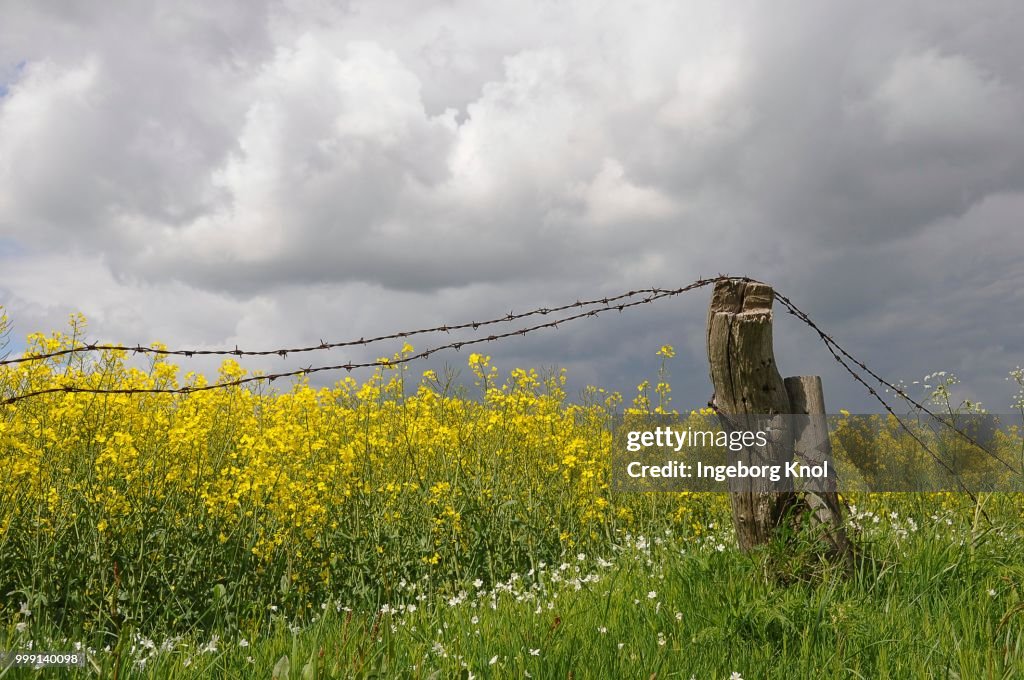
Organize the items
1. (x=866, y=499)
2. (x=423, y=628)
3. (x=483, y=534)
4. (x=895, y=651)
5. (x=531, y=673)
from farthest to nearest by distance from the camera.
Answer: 1. (x=866, y=499)
2. (x=483, y=534)
3. (x=423, y=628)
4. (x=895, y=651)
5. (x=531, y=673)

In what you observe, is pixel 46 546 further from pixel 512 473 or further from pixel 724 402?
pixel 724 402

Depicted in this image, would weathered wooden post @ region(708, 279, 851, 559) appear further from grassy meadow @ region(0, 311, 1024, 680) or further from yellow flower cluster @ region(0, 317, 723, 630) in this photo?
yellow flower cluster @ region(0, 317, 723, 630)

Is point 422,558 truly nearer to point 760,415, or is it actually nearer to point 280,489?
point 280,489

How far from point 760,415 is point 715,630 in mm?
1322

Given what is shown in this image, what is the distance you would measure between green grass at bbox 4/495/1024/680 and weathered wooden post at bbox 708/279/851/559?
0.20m

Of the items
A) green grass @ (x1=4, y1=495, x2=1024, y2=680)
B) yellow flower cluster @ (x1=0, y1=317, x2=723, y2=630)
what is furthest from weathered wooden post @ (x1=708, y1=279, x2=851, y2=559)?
yellow flower cluster @ (x1=0, y1=317, x2=723, y2=630)

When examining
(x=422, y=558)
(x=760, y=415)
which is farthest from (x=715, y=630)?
(x=422, y=558)

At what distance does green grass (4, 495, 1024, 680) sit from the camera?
9.93 feet

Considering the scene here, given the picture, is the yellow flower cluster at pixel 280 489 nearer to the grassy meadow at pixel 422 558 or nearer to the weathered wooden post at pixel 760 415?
the grassy meadow at pixel 422 558

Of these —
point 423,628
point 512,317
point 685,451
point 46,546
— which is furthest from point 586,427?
point 46,546

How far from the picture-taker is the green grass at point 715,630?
303 centimetres

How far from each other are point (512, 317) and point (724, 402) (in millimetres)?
1325

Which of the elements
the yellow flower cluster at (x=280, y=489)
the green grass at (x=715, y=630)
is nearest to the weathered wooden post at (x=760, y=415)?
the green grass at (x=715, y=630)

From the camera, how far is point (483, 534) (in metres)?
5.93
